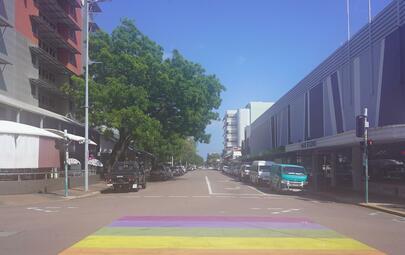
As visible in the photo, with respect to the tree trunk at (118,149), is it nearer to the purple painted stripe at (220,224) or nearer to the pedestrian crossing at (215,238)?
the pedestrian crossing at (215,238)

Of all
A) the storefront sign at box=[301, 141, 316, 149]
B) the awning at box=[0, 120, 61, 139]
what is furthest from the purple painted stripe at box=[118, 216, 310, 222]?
the storefront sign at box=[301, 141, 316, 149]

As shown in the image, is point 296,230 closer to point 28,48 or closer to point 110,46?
point 28,48

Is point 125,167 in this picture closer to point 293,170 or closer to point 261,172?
point 293,170

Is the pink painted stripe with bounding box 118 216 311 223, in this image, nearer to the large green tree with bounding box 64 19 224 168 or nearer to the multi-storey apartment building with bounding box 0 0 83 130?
the multi-storey apartment building with bounding box 0 0 83 130

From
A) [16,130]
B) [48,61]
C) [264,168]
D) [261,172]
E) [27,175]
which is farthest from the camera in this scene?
[48,61]

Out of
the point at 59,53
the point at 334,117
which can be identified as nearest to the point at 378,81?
the point at 334,117

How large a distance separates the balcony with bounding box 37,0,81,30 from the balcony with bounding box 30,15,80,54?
4.06 ft

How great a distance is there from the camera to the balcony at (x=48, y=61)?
47.2 meters

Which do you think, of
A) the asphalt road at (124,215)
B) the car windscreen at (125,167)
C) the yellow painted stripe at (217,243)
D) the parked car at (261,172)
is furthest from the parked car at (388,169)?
the yellow painted stripe at (217,243)

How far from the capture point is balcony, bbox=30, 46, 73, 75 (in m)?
47.2

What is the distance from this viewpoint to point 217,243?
1341cm

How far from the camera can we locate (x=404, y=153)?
47.4 m

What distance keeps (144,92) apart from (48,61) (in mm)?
8797

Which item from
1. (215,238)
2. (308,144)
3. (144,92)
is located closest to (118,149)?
(144,92)
